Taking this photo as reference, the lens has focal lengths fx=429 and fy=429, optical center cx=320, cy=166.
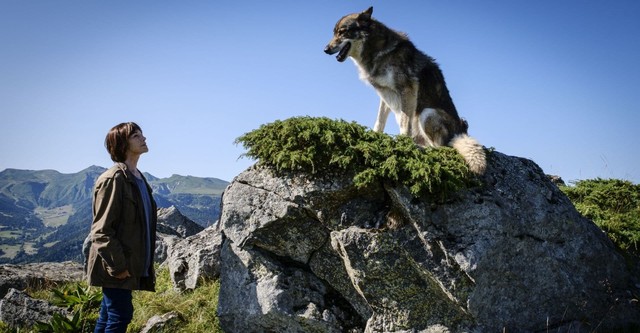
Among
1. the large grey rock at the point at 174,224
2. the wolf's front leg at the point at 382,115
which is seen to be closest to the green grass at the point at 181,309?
the wolf's front leg at the point at 382,115

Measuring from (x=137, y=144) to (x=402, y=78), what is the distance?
5090 mm

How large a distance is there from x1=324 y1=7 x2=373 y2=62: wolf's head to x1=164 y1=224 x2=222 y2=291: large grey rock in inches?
187

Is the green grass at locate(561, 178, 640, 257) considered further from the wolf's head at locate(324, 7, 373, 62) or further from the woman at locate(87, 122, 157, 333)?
the woman at locate(87, 122, 157, 333)

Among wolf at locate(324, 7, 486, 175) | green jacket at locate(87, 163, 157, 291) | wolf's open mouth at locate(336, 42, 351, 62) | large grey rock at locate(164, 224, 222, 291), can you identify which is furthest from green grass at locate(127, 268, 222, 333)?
wolf's open mouth at locate(336, 42, 351, 62)

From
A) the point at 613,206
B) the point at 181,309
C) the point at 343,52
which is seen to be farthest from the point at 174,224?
the point at 613,206

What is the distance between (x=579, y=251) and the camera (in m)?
7.50

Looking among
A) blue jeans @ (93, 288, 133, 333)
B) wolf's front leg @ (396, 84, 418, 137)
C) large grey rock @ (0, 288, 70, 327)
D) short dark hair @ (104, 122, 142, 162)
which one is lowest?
large grey rock @ (0, 288, 70, 327)

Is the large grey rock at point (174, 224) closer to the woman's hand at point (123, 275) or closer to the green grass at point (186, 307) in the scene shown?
the green grass at point (186, 307)

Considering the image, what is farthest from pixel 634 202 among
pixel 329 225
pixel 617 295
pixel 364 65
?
pixel 329 225

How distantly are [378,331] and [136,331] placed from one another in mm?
4561

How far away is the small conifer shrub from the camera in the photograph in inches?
264

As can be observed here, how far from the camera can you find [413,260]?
659 centimetres

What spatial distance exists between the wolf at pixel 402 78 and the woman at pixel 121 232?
4.71 m

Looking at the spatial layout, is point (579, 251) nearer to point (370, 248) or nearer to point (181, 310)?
point (370, 248)
